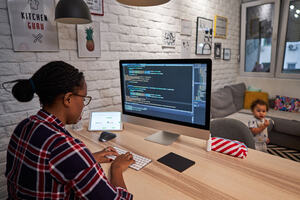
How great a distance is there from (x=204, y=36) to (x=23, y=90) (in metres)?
2.78

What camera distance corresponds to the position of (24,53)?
4.68ft

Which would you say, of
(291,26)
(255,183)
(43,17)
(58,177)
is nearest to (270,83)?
(291,26)

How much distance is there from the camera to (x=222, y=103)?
330cm

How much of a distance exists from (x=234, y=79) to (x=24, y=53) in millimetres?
3744

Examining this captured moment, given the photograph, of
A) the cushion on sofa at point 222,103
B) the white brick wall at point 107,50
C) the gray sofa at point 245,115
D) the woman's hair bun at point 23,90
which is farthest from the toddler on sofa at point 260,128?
the woman's hair bun at point 23,90

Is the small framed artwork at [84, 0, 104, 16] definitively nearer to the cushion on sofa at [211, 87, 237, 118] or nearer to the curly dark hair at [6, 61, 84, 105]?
the curly dark hair at [6, 61, 84, 105]

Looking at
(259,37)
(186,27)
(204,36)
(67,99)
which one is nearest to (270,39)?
(259,37)

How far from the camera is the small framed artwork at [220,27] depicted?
3260mm

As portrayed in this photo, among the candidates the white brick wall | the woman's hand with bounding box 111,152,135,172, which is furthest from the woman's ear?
the white brick wall

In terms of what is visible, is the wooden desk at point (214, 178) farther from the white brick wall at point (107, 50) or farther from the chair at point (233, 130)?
the white brick wall at point (107, 50)

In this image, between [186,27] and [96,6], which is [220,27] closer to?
[186,27]

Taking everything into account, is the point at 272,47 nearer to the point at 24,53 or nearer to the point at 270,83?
the point at 270,83

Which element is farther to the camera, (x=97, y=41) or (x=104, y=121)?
(x=97, y=41)

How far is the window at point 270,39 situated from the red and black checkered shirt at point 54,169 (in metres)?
4.04
